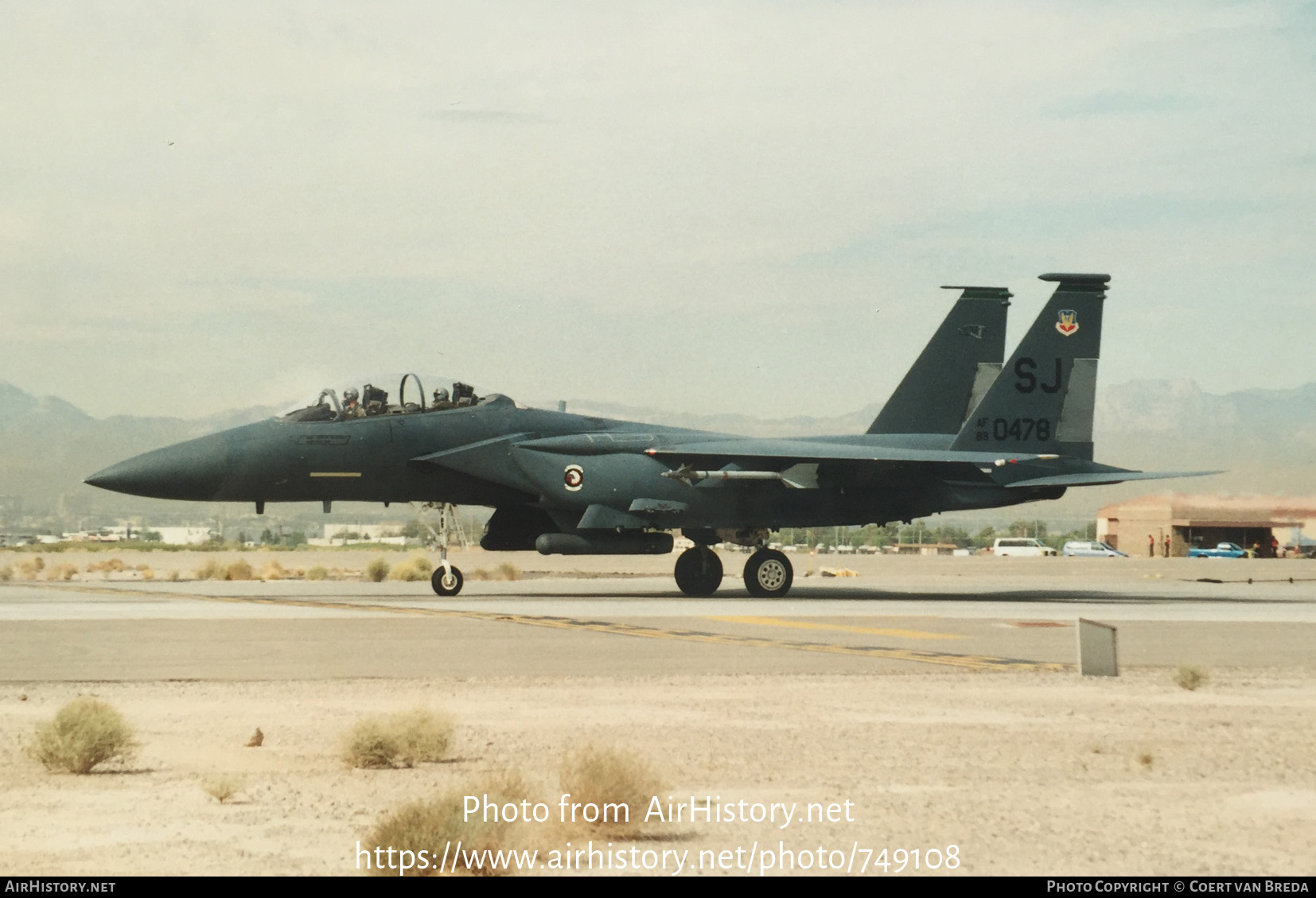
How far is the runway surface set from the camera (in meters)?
15.0

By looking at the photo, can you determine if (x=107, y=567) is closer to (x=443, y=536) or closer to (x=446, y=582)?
(x=443, y=536)

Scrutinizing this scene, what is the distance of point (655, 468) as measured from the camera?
27797 mm

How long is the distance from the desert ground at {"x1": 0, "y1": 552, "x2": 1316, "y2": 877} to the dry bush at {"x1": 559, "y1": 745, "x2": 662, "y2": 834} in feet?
0.49

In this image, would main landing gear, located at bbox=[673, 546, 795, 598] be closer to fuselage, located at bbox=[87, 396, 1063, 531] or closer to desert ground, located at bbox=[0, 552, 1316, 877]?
fuselage, located at bbox=[87, 396, 1063, 531]

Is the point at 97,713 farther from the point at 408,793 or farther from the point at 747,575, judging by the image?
the point at 747,575

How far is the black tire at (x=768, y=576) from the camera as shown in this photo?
28812mm

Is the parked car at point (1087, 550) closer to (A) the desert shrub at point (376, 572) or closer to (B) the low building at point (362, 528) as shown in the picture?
(A) the desert shrub at point (376, 572)

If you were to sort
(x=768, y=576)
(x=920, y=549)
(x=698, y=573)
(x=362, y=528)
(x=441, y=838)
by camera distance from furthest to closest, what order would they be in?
1. (x=362, y=528)
2. (x=920, y=549)
3. (x=698, y=573)
4. (x=768, y=576)
5. (x=441, y=838)

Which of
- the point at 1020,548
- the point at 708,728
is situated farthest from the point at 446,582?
the point at 1020,548

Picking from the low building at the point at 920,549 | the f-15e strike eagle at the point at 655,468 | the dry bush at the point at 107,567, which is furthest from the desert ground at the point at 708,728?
the low building at the point at 920,549

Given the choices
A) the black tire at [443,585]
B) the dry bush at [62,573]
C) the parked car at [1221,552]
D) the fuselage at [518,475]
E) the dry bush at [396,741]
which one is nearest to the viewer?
the dry bush at [396,741]

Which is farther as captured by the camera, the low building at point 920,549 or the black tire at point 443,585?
the low building at point 920,549

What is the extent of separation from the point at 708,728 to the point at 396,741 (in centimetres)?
262

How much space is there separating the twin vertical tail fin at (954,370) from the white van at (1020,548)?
44.4 m
